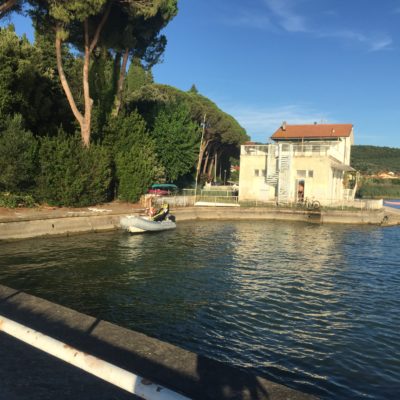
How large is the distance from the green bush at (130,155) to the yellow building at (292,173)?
40.1 feet

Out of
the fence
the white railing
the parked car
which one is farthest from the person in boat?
the white railing

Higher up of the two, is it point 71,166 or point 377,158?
point 377,158

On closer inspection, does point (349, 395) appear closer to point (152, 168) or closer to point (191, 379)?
point (191, 379)

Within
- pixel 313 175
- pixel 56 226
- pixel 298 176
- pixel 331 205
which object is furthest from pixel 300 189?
pixel 56 226

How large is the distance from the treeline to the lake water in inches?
253

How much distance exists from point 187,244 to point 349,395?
1551 centimetres

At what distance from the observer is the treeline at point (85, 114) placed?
25594 mm

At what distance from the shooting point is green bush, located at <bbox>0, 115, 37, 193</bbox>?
23.5 meters

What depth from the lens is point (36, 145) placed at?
2594 cm

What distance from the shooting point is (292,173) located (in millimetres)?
39656

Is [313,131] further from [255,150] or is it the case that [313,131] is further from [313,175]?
[313,175]

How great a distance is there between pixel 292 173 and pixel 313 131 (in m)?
14.4

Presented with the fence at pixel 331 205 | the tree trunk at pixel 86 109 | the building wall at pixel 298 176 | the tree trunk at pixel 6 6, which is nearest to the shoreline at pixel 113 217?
the fence at pixel 331 205

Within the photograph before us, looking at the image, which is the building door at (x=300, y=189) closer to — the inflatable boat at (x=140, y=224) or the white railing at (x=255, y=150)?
the white railing at (x=255, y=150)
